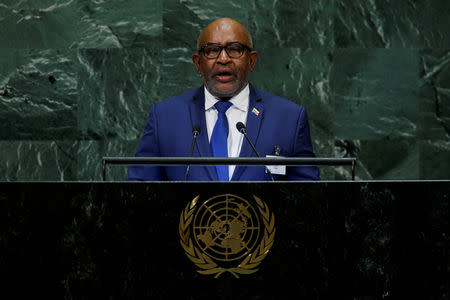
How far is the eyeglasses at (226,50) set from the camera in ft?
8.84

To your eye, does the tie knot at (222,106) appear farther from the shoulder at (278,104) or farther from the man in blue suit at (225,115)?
the shoulder at (278,104)

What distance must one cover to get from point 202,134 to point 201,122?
127 millimetres

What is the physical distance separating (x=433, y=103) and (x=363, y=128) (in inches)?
23.3

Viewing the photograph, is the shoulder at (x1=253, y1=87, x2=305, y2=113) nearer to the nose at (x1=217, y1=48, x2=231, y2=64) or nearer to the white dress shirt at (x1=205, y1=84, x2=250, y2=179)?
the white dress shirt at (x1=205, y1=84, x2=250, y2=179)

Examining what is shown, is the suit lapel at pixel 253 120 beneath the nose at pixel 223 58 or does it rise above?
A: beneath

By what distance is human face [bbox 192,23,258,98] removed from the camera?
2.69 m
